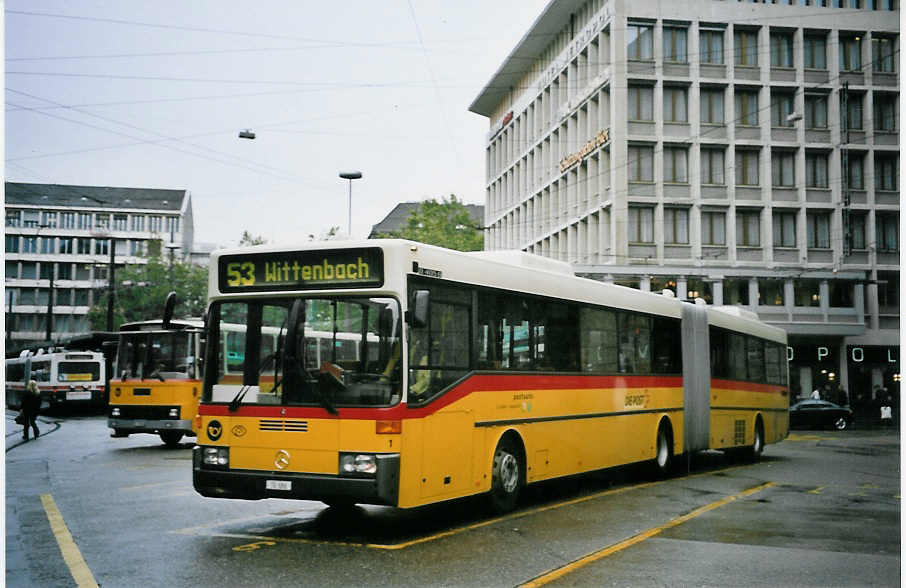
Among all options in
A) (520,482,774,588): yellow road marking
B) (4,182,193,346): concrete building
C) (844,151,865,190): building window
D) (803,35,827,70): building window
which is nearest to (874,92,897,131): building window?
(844,151,865,190): building window

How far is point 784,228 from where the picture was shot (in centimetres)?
5384

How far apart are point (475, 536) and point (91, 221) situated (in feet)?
291

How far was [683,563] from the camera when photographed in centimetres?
897

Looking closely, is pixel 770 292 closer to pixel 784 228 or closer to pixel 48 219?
pixel 784 228

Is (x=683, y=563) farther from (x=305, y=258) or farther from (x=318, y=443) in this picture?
(x=305, y=258)

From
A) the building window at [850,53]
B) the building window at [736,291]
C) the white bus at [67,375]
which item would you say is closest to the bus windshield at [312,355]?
the white bus at [67,375]

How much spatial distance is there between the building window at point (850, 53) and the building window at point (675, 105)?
7.81 meters

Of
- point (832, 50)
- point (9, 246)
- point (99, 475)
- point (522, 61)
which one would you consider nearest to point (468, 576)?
point (99, 475)

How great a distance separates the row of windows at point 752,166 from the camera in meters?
52.5

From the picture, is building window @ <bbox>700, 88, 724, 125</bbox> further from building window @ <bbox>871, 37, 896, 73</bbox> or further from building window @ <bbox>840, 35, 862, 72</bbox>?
building window @ <bbox>871, 37, 896, 73</bbox>

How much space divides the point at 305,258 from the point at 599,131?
146ft

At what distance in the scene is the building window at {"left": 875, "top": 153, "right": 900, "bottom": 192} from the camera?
53094 millimetres

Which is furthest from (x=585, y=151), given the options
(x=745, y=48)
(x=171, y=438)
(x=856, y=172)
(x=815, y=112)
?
(x=171, y=438)

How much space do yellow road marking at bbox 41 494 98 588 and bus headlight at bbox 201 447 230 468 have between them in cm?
146
